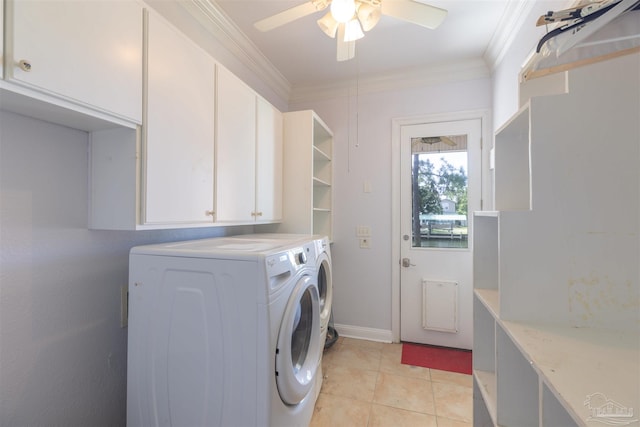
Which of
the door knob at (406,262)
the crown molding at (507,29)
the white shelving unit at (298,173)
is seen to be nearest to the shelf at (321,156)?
the white shelving unit at (298,173)

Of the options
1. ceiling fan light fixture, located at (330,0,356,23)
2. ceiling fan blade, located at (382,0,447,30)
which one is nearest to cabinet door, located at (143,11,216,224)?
ceiling fan light fixture, located at (330,0,356,23)

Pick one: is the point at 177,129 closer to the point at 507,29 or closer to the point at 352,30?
the point at 352,30

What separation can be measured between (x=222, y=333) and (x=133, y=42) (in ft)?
3.83

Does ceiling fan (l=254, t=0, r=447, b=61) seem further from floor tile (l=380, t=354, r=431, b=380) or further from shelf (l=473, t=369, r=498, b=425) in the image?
floor tile (l=380, t=354, r=431, b=380)

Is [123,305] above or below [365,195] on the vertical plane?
below

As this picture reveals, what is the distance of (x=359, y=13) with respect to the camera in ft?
4.26

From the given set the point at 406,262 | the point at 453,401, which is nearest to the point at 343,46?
the point at 406,262

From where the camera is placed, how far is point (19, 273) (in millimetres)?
945

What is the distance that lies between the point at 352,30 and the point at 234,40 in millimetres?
1078

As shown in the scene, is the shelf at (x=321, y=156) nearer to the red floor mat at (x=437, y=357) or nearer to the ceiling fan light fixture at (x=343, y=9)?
the ceiling fan light fixture at (x=343, y=9)

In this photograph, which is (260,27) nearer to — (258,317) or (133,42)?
(133,42)

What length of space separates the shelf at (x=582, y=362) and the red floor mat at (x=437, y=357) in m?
1.77

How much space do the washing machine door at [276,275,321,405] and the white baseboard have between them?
4.04 ft

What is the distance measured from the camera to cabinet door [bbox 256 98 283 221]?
1.88m
